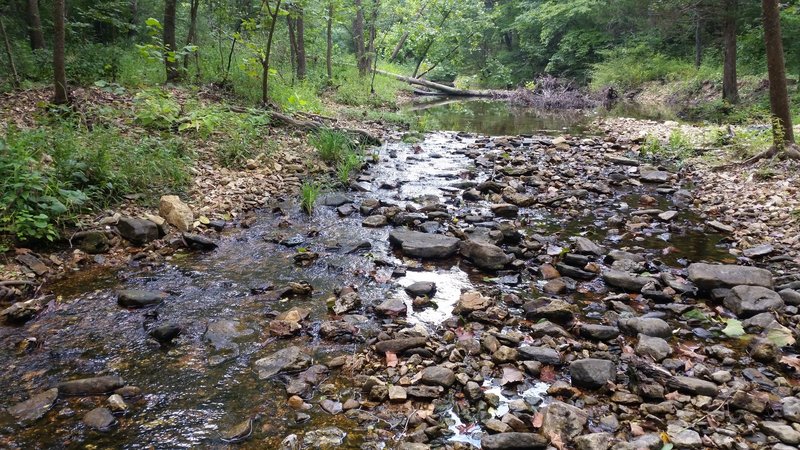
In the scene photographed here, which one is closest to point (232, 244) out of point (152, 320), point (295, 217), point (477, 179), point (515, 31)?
point (295, 217)

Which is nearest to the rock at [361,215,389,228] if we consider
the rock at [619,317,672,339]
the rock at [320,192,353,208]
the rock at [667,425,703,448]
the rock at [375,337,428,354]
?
the rock at [320,192,353,208]

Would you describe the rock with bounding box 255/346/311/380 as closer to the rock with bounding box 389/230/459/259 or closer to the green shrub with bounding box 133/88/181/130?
the rock with bounding box 389/230/459/259

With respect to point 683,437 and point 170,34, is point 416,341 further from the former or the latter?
point 170,34

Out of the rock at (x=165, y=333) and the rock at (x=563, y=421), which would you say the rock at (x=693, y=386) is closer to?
the rock at (x=563, y=421)

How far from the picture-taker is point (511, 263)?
5.46m

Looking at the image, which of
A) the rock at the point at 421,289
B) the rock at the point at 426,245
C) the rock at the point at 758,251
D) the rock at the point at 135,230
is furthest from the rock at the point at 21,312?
the rock at the point at 758,251

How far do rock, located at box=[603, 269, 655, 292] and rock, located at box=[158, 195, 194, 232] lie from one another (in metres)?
5.16

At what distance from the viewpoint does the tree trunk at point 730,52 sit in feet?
47.8

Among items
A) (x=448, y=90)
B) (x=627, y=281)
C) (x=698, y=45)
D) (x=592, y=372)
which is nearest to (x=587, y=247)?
(x=627, y=281)

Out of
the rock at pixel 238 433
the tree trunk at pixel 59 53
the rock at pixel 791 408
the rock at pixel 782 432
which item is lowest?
the rock at pixel 238 433

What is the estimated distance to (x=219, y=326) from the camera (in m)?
4.03

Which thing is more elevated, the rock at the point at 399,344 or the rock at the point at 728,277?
the rock at the point at 728,277

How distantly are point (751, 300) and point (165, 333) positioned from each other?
17.0 feet

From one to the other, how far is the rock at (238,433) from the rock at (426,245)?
124 inches
